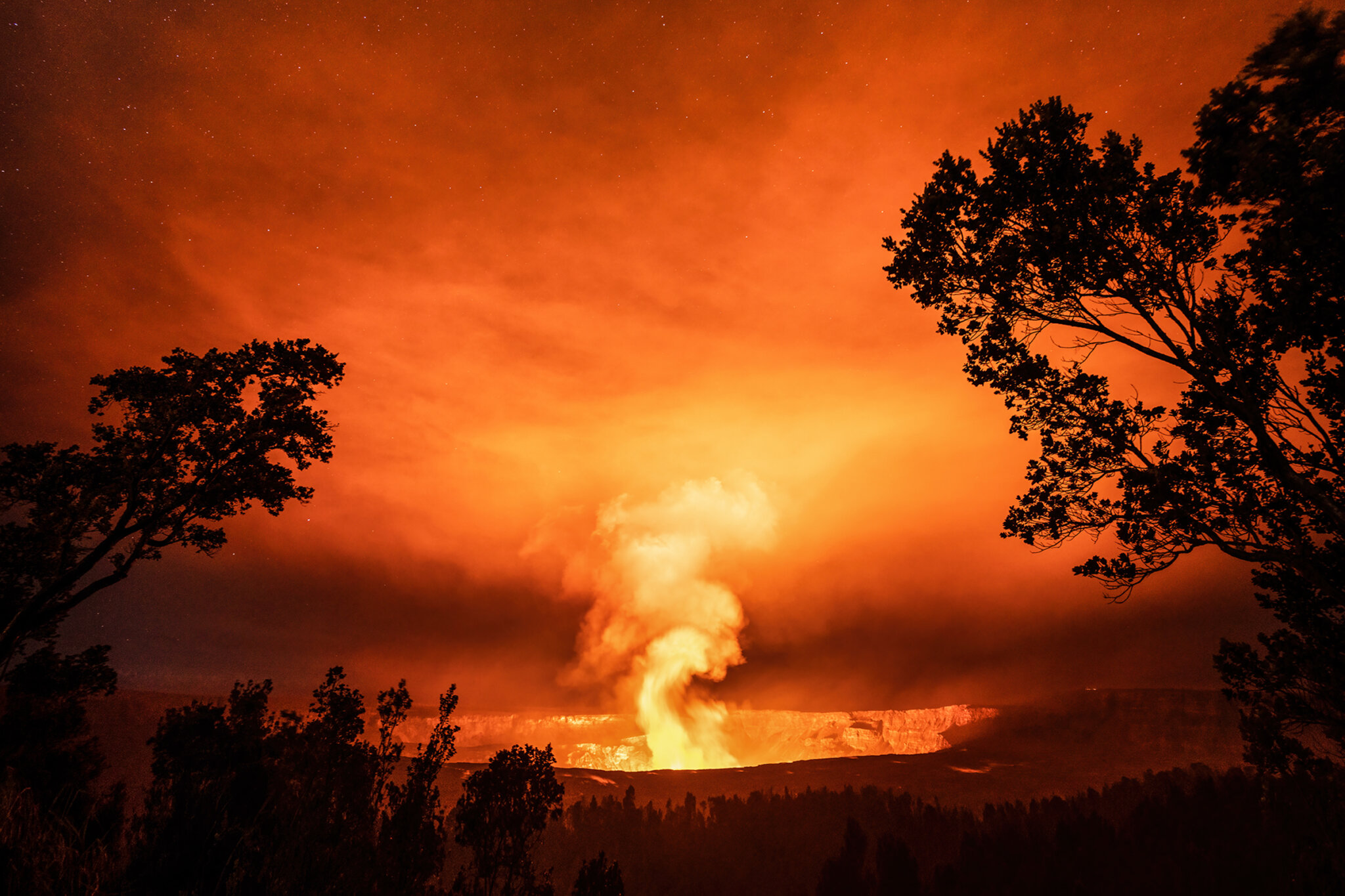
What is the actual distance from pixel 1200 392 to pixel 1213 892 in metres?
185

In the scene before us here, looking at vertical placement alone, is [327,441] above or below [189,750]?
above

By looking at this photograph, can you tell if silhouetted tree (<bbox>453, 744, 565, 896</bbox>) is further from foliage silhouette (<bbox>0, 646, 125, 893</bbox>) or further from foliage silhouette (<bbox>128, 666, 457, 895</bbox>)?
foliage silhouette (<bbox>0, 646, 125, 893</bbox>)

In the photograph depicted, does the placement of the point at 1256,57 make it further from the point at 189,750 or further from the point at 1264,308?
the point at 189,750

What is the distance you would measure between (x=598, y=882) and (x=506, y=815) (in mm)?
24449

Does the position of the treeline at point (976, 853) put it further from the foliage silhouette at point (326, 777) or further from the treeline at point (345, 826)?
the foliage silhouette at point (326, 777)

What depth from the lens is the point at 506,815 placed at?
5572cm

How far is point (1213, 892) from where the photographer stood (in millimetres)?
130250

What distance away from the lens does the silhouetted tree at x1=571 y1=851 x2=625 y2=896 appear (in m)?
70.6

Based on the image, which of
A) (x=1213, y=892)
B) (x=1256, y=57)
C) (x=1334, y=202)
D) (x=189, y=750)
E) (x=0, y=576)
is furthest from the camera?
(x=1213, y=892)

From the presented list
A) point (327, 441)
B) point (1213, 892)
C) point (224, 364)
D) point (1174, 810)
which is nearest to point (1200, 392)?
point (327, 441)

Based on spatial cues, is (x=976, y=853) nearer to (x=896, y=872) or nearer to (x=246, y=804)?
(x=896, y=872)

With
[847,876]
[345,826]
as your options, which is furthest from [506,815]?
[847,876]

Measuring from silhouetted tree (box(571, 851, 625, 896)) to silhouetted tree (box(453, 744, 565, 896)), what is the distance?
15387 mm

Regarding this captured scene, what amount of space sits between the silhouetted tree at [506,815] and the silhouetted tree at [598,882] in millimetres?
15387
